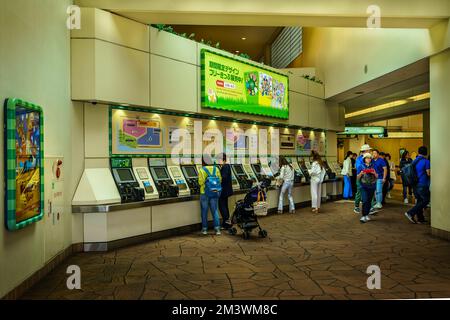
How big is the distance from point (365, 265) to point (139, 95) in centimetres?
431

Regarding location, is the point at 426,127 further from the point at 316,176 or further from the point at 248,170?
the point at 248,170

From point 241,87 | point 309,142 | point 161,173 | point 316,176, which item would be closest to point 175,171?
point 161,173

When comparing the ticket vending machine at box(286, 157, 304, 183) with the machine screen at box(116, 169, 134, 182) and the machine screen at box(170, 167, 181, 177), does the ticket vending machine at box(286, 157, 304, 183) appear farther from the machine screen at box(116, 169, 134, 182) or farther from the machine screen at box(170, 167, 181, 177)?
the machine screen at box(116, 169, 134, 182)

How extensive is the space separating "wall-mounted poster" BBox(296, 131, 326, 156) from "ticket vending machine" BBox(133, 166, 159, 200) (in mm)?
5817

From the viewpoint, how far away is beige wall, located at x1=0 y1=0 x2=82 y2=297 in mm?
3570

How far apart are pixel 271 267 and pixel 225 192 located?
9.06 feet

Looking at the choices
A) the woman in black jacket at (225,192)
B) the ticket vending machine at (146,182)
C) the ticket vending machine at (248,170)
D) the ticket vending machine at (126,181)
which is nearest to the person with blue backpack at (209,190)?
the woman in black jacket at (225,192)

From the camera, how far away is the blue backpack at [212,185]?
6.82 m

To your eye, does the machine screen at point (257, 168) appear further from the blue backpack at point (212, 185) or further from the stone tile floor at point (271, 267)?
the blue backpack at point (212, 185)

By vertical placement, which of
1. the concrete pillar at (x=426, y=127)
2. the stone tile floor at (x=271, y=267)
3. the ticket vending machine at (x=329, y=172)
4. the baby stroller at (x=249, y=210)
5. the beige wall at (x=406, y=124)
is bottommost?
the stone tile floor at (x=271, y=267)

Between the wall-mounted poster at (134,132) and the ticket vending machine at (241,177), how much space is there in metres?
2.19

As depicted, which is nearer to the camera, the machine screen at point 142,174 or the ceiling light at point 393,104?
the machine screen at point 142,174
